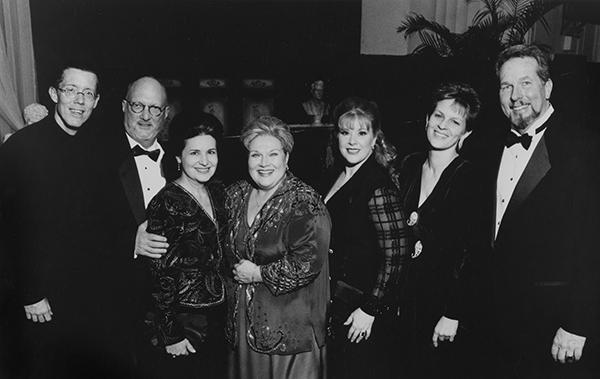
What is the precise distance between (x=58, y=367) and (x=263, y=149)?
170cm

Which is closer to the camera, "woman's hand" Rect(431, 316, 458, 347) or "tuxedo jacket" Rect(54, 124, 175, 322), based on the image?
"tuxedo jacket" Rect(54, 124, 175, 322)

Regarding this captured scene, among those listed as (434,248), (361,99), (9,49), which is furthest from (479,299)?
(9,49)

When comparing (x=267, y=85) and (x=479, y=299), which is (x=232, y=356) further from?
(x=267, y=85)

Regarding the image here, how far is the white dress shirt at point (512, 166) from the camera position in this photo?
8.82 ft

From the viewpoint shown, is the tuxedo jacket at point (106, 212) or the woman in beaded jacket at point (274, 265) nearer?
the woman in beaded jacket at point (274, 265)

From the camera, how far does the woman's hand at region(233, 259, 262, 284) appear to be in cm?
271

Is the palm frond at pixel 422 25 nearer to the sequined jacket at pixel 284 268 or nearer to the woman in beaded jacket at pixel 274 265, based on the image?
the woman in beaded jacket at pixel 274 265

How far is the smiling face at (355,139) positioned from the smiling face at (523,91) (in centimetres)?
68

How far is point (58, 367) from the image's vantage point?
305 centimetres

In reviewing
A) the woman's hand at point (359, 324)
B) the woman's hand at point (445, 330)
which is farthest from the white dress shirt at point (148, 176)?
the woman's hand at point (445, 330)

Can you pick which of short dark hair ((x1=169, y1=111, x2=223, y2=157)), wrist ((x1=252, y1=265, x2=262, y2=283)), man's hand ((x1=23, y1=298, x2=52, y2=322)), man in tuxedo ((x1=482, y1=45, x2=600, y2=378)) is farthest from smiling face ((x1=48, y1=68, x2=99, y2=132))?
man in tuxedo ((x1=482, y1=45, x2=600, y2=378))

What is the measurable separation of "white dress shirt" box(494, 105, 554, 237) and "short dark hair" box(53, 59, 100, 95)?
2.06 metres

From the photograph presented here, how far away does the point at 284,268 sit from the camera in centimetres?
266

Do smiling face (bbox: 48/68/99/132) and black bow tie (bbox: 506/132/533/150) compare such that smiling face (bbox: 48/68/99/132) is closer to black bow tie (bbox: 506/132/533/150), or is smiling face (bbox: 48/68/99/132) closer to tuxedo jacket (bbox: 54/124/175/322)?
tuxedo jacket (bbox: 54/124/175/322)
